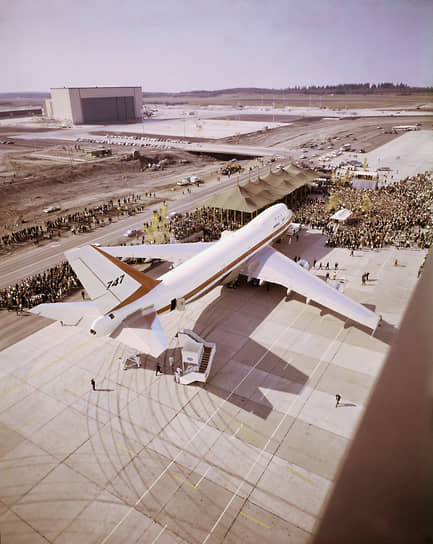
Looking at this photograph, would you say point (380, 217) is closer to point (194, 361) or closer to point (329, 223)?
point (329, 223)

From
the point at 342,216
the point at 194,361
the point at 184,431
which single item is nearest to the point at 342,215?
the point at 342,216

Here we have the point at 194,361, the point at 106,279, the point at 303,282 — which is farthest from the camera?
the point at 303,282

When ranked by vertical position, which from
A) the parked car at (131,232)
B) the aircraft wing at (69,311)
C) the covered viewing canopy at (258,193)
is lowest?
the parked car at (131,232)

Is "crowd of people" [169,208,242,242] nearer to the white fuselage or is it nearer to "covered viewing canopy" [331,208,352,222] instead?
the white fuselage

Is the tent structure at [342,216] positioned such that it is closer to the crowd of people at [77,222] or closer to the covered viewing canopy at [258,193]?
the covered viewing canopy at [258,193]

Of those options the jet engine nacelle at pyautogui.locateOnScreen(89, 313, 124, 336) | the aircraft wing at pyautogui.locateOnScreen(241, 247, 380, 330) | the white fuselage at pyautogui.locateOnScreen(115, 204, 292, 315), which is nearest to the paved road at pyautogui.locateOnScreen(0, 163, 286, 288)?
the white fuselage at pyautogui.locateOnScreen(115, 204, 292, 315)

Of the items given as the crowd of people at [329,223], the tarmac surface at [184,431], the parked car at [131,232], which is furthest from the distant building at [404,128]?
the tarmac surface at [184,431]
